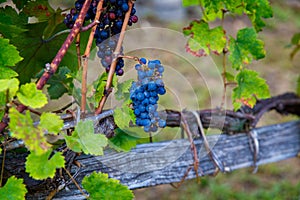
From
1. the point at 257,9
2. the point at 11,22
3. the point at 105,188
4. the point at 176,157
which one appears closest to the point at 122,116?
the point at 105,188

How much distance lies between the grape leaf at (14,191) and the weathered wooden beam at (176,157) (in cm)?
27

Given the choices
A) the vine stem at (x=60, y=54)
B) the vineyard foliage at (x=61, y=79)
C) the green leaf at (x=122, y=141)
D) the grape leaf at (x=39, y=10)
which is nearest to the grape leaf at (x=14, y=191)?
the vineyard foliage at (x=61, y=79)

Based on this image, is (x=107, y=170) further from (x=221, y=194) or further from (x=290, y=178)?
(x=290, y=178)

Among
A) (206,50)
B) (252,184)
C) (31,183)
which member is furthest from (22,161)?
(252,184)

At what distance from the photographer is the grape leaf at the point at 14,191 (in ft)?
3.30

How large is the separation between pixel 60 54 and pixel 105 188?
32cm

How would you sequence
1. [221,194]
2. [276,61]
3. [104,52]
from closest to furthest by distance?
[104,52], [221,194], [276,61]

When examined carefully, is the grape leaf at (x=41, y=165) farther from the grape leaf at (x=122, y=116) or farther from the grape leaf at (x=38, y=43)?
the grape leaf at (x=38, y=43)

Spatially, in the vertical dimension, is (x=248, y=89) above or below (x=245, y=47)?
below

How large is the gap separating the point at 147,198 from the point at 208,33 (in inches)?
61.6

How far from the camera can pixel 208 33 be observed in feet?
5.28

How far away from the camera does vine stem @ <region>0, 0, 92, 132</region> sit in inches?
38.8

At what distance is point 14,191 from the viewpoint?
1.01 metres

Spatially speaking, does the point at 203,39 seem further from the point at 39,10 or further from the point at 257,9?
the point at 39,10
